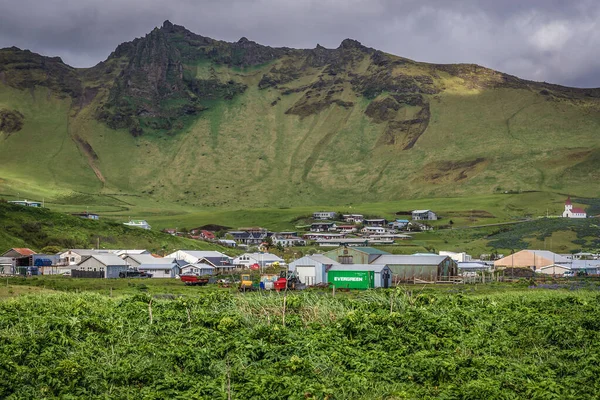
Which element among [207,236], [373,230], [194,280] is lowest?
[194,280]

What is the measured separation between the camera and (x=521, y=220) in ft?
483

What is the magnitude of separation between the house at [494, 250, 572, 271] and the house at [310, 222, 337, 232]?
214 feet

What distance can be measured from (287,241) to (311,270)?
244ft

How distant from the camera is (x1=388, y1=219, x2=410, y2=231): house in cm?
15307

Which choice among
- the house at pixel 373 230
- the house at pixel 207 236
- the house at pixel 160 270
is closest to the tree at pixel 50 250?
the house at pixel 160 270

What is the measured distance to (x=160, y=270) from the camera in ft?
280

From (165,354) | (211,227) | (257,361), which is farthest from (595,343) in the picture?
(211,227)

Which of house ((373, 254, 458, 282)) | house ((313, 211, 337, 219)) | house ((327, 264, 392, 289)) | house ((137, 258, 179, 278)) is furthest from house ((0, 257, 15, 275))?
house ((313, 211, 337, 219))

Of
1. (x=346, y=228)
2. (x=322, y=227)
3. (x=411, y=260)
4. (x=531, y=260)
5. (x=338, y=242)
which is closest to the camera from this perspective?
(x=411, y=260)

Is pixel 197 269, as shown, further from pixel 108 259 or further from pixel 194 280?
pixel 194 280

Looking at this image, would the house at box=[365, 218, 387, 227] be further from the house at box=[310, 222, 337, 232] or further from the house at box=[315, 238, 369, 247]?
the house at box=[315, 238, 369, 247]

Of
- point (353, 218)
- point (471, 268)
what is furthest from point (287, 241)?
point (471, 268)

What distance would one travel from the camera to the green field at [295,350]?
17.9m

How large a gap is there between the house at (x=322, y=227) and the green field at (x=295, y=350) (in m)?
126
